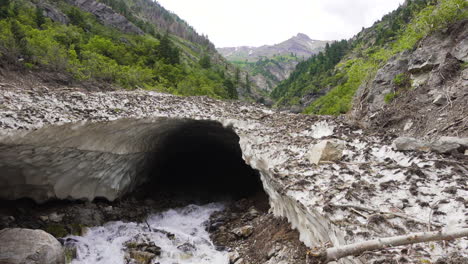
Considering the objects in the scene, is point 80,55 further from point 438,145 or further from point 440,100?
point 438,145

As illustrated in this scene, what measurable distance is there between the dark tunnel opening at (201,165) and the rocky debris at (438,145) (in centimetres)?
750

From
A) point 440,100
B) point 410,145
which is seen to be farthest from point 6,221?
point 440,100

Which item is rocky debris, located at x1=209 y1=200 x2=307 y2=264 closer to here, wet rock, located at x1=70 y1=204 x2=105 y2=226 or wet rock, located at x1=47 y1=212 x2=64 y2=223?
wet rock, located at x1=70 y1=204 x2=105 y2=226

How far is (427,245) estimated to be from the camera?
3.04m

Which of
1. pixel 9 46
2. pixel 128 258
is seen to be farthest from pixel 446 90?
pixel 9 46

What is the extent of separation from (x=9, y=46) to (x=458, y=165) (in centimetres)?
2069

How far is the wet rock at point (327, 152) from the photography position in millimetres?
5957

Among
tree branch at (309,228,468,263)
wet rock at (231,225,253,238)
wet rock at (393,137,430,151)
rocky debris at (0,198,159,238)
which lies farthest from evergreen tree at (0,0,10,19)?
tree branch at (309,228,468,263)

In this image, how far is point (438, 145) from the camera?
16.1 feet

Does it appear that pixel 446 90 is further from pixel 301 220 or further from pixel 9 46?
pixel 9 46

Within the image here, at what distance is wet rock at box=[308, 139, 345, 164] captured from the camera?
5.96 m

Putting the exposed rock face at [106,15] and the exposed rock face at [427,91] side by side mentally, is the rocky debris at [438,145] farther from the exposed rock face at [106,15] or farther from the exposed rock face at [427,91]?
the exposed rock face at [106,15]

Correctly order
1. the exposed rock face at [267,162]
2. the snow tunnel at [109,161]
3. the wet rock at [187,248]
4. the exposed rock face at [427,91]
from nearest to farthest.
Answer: the exposed rock face at [267,162] → the exposed rock face at [427,91] → the snow tunnel at [109,161] → the wet rock at [187,248]

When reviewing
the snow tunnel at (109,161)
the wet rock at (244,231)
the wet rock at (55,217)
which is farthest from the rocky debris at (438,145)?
the wet rock at (55,217)
